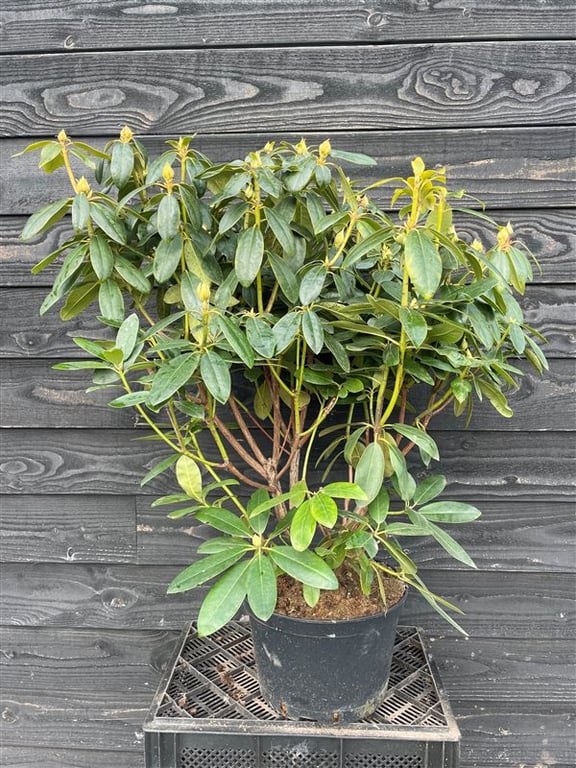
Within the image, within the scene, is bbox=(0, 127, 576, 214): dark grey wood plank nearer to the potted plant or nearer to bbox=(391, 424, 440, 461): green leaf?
the potted plant

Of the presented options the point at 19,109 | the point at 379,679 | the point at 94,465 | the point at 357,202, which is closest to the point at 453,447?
the point at 379,679

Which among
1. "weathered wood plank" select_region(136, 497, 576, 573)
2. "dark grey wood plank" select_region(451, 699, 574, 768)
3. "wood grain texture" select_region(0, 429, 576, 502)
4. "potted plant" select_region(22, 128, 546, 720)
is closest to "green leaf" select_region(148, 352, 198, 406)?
"potted plant" select_region(22, 128, 546, 720)

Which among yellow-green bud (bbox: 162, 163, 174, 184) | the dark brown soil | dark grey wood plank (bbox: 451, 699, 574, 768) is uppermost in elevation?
yellow-green bud (bbox: 162, 163, 174, 184)

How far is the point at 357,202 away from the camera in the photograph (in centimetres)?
79

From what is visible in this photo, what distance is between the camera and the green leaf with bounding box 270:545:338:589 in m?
0.68

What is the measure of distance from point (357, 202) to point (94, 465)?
2.52ft

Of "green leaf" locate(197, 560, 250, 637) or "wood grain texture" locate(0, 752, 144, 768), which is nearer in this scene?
"green leaf" locate(197, 560, 250, 637)

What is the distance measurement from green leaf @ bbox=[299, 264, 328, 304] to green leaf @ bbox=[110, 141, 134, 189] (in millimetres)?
291

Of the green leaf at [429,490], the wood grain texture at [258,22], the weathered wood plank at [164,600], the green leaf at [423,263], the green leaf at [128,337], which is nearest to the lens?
the green leaf at [423,263]

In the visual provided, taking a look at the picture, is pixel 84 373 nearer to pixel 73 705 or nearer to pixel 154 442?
pixel 154 442

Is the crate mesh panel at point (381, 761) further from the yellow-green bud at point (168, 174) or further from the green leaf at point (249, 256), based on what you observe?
the yellow-green bud at point (168, 174)

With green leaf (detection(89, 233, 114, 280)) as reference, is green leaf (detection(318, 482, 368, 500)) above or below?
below

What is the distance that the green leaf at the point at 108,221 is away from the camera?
79 centimetres

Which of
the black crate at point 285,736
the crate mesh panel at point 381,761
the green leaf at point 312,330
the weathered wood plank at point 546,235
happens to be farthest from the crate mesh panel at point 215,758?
the weathered wood plank at point 546,235
